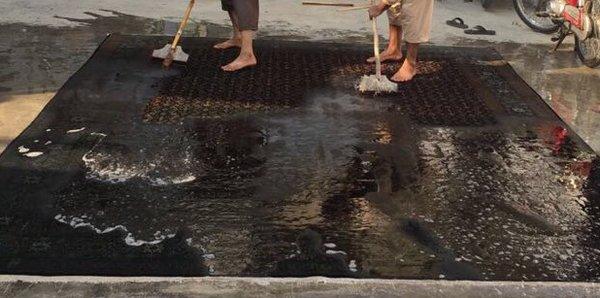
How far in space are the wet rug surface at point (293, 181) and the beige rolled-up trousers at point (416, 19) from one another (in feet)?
1.22

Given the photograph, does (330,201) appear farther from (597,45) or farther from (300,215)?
(597,45)

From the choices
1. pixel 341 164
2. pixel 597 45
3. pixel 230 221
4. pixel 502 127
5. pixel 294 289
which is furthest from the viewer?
pixel 597 45

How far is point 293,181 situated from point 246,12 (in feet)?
6.99

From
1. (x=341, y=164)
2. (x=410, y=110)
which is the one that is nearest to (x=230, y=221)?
(x=341, y=164)

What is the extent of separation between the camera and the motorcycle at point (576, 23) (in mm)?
5656

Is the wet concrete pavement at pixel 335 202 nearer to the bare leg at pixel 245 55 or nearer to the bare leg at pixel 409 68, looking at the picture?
the bare leg at pixel 409 68

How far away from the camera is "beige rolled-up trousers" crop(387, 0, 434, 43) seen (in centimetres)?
485

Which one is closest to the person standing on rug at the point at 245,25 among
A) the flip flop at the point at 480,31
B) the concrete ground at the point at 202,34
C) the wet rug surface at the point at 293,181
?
the wet rug surface at the point at 293,181

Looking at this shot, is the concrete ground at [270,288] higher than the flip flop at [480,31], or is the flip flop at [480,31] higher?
the concrete ground at [270,288]

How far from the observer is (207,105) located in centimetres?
415

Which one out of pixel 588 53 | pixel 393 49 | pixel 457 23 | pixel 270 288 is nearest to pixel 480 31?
pixel 457 23

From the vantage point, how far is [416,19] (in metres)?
4.85

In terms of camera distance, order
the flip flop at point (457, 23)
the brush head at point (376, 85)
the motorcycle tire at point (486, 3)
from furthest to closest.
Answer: the motorcycle tire at point (486, 3), the flip flop at point (457, 23), the brush head at point (376, 85)

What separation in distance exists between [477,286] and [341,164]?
1.20 metres
